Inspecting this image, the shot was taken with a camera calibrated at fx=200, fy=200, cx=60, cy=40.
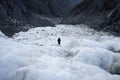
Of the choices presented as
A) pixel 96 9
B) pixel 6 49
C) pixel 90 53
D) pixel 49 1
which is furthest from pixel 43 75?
pixel 49 1

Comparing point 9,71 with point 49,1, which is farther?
point 49,1

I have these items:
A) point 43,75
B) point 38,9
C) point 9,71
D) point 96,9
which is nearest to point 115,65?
point 43,75

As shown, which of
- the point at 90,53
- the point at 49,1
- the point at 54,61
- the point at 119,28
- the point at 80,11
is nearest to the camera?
the point at 54,61

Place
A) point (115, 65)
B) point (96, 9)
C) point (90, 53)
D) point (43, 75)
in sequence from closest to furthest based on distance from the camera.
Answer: point (43, 75) < point (115, 65) < point (90, 53) < point (96, 9)

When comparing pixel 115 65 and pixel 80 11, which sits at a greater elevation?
pixel 80 11

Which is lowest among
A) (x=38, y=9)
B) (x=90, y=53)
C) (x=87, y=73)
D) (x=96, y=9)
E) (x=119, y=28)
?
(x=87, y=73)

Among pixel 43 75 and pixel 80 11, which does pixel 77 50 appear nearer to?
pixel 43 75

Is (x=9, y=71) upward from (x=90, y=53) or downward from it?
downward

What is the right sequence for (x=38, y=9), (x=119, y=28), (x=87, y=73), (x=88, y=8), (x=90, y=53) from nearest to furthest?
(x=87, y=73), (x=90, y=53), (x=119, y=28), (x=88, y=8), (x=38, y=9)

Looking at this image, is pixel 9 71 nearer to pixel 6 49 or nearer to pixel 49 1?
pixel 6 49

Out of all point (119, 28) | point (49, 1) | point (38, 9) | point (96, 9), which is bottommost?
point (119, 28)
